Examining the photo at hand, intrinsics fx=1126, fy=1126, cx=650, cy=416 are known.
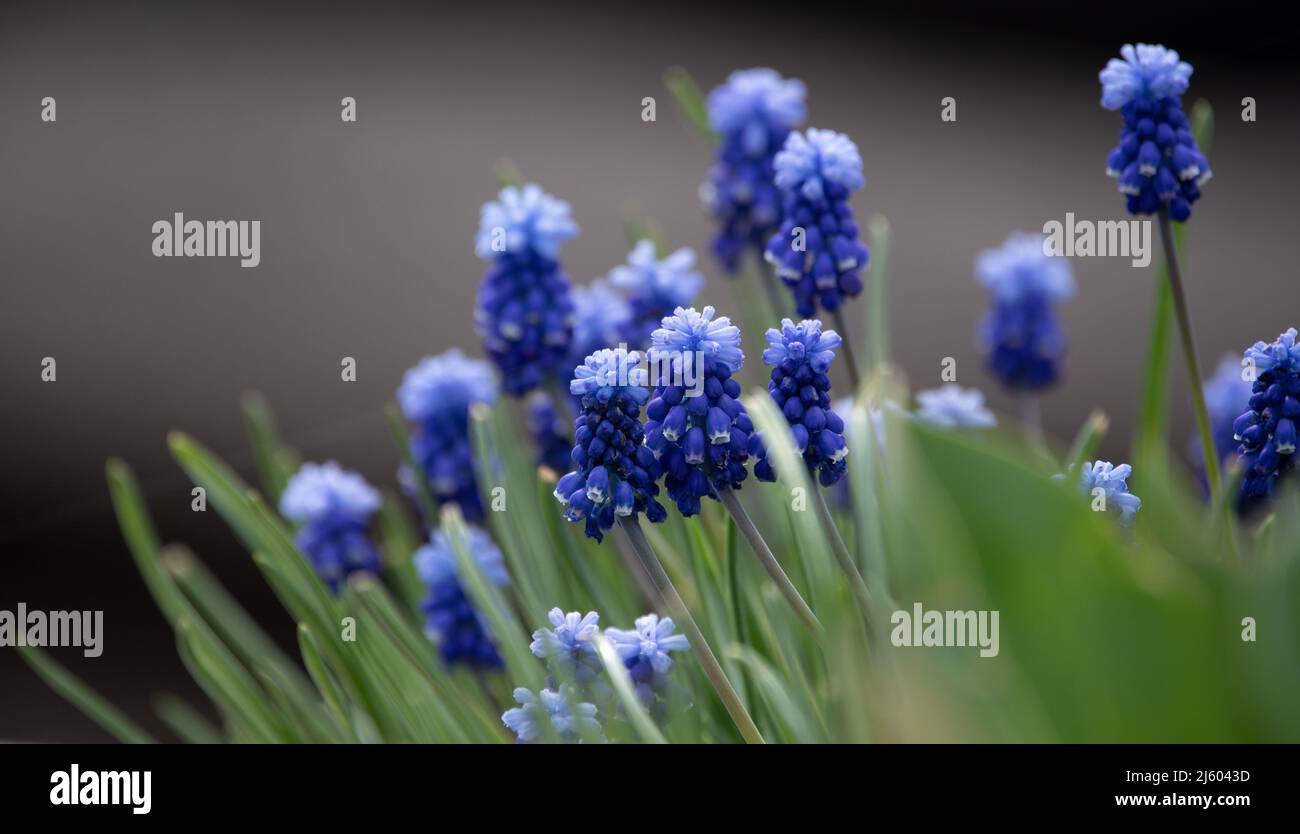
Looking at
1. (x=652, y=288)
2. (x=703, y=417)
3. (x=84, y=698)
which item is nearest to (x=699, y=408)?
(x=703, y=417)

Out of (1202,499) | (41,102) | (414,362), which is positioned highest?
(41,102)

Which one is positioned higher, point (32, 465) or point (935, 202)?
point (935, 202)

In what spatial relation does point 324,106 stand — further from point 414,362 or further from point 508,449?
point 508,449

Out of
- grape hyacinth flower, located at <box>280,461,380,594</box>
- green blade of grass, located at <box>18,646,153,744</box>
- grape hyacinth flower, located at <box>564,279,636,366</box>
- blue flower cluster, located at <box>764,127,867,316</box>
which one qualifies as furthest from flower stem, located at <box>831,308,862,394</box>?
green blade of grass, located at <box>18,646,153,744</box>

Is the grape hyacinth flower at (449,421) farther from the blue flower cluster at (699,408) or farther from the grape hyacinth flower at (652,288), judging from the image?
the blue flower cluster at (699,408)

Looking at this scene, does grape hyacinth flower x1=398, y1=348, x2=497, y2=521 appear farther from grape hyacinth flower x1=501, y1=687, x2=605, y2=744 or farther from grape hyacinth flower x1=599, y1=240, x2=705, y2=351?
grape hyacinth flower x1=501, y1=687, x2=605, y2=744
